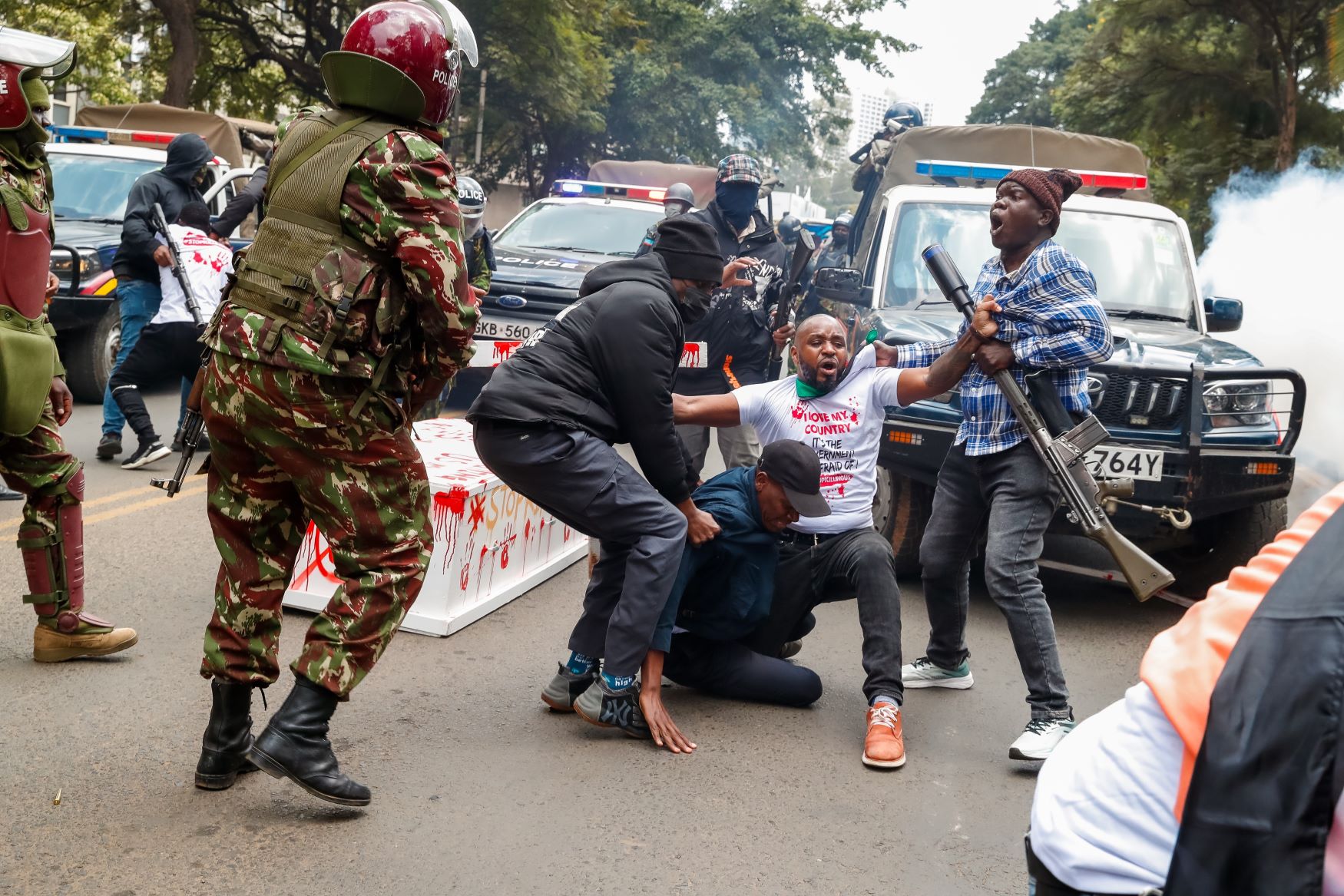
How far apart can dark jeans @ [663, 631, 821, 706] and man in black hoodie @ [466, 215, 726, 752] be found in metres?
0.39

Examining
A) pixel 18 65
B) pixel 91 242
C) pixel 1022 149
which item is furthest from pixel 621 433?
pixel 1022 149

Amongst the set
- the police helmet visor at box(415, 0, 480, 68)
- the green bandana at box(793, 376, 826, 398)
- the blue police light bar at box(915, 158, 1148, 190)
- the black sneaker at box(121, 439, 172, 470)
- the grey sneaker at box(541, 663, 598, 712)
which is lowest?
the black sneaker at box(121, 439, 172, 470)

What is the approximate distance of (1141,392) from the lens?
235 inches

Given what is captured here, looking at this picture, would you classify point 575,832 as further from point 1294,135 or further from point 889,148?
point 1294,135

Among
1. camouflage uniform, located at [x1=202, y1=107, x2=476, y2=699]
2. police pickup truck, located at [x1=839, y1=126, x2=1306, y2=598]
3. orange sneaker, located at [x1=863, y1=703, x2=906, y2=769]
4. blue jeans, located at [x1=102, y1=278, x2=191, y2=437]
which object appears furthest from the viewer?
blue jeans, located at [x1=102, y1=278, x2=191, y2=437]

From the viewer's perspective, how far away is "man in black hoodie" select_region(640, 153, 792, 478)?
259 inches

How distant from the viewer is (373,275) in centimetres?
328

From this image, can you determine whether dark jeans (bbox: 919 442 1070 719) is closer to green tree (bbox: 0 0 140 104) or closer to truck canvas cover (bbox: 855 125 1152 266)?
truck canvas cover (bbox: 855 125 1152 266)

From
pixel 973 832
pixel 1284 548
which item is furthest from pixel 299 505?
pixel 1284 548

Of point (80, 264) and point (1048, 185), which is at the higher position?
point (1048, 185)

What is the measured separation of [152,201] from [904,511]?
4884mm

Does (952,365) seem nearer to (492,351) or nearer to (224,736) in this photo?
(224,736)

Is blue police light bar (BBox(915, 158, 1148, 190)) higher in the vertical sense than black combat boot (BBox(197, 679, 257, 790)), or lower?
higher

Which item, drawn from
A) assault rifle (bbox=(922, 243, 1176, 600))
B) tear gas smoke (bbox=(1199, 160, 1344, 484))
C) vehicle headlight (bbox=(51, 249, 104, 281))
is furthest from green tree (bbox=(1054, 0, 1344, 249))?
assault rifle (bbox=(922, 243, 1176, 600))
